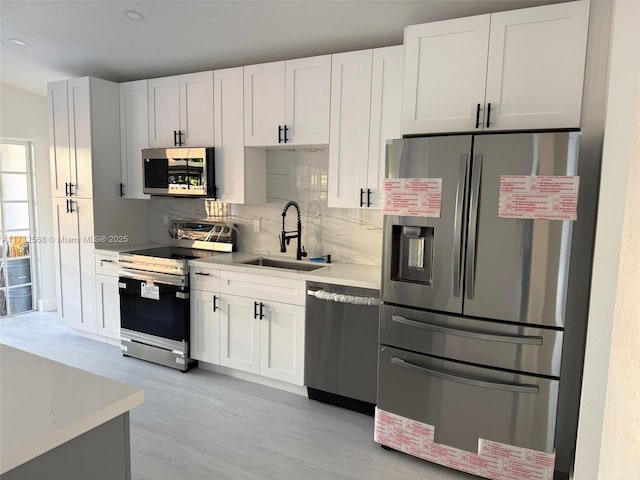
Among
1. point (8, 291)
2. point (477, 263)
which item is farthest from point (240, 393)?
point (8, 291)

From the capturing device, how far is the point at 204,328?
11.2ft

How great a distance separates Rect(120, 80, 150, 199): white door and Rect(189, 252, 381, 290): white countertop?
1149 millimetres

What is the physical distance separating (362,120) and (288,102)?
63cm

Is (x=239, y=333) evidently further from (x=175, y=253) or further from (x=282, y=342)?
(x=175, y=253)

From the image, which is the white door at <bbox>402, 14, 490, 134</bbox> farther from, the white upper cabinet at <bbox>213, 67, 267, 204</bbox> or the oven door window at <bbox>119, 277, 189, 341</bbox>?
the oven door window at <bbox>119, 277, 189, 341</bbox>

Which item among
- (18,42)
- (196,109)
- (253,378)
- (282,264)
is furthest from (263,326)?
(18,42)

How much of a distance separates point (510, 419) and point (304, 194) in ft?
7.30

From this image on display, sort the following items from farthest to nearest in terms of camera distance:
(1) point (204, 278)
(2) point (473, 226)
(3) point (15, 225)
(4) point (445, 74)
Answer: (3) point (15, 225)
(1) point (204, 278)
(4) point (445, 74)
(2) point (473, 226)

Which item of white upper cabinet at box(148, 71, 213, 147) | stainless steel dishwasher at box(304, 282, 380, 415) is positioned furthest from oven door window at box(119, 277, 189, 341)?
white upper cabinet at box(148, 71, 213, 147)

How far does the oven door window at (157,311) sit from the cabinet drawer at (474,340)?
5.77ft

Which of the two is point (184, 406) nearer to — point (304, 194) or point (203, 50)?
point (304, 194)

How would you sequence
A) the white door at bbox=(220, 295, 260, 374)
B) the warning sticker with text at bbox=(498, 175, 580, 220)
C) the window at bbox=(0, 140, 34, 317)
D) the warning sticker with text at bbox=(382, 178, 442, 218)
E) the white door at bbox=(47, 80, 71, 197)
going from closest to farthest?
the warning sticker with text at bbox=(498, 175, 580, 220) < the warning sticker with text at bbox=(382, 178, 442, 218) < the white door at bbox=(220, 295, 260, 374) < the white door at bbox=(47, 80, 71, 197) < the window at bbox=(0, 140, 34, 317)

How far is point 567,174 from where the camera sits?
1988 millimetres

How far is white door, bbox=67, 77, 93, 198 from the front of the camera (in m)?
3.84
